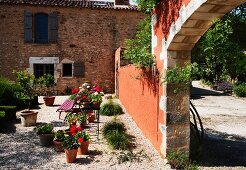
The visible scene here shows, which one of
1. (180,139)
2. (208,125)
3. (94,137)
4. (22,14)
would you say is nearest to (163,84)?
(180,139)

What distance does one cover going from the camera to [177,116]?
17.3 ft

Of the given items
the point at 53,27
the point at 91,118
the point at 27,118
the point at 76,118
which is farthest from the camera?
the point at 53,27

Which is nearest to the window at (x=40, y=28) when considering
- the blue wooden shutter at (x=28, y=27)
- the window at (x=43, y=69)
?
the blue wooden shutter at (x=28, y=27)

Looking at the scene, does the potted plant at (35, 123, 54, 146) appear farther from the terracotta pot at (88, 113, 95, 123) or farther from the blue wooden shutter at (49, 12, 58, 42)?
the blue wooden shutter at (49, 12, 58, 42)

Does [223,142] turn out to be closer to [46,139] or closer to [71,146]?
[71,146]

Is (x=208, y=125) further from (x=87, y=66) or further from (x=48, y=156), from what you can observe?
(x=87, y=66)

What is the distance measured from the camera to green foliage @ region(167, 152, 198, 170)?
4.98 meters

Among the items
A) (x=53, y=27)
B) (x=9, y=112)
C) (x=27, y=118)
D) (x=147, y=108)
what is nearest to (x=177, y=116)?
(x=147, y=108)

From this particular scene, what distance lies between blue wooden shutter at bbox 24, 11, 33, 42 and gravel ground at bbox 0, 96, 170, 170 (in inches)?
375

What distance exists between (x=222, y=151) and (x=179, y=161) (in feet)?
5.64

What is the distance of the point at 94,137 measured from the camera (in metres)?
7.02

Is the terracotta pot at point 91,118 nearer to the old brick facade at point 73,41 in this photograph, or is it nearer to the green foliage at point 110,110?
the green foliage at point 110,110

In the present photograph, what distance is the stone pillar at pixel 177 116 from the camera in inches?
206

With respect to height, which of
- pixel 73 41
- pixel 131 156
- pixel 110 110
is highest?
pixel 73 41
